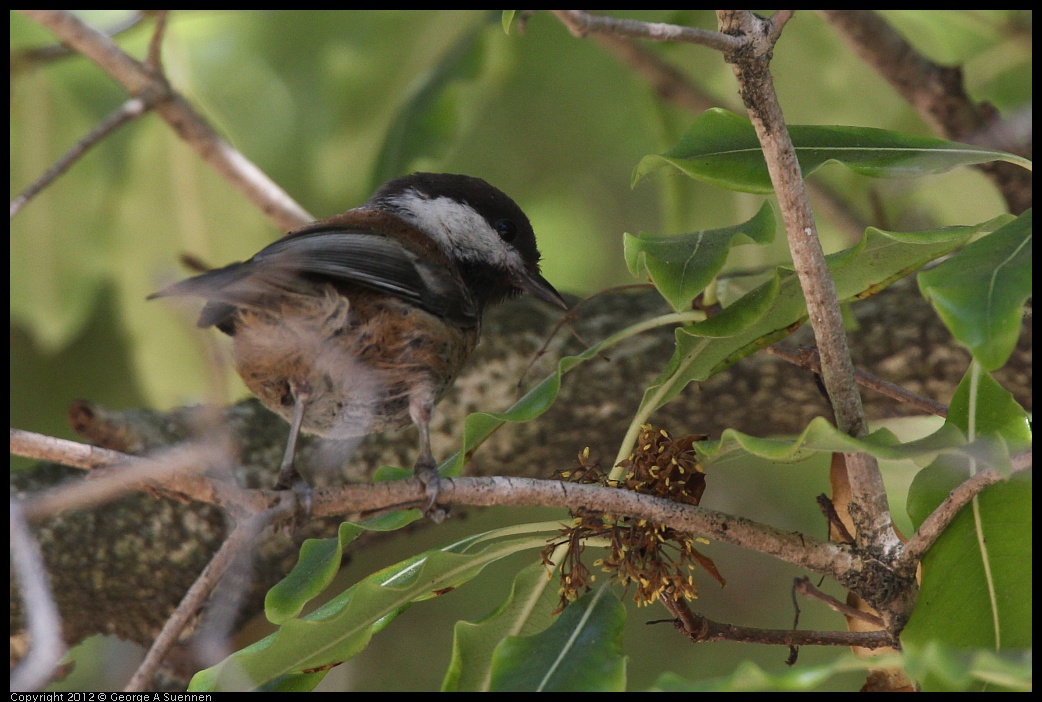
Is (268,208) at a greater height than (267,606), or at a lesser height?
greater

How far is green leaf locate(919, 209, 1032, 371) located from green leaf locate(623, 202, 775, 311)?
424 millimetres

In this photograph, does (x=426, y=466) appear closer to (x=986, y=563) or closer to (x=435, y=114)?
(x=986, y=563)

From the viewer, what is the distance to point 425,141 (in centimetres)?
360

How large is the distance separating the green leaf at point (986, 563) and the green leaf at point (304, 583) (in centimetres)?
106

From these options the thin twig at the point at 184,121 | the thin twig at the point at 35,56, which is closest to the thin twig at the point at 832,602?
the thin twig at the point at 184,121

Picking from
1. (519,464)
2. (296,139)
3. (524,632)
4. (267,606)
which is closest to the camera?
(267,606)

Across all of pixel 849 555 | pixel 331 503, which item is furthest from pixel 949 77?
pixel 331 503

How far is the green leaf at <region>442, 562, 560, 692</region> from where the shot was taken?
1.94m

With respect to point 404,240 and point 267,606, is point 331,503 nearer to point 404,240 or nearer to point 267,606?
point 267,606

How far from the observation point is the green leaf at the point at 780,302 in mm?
1910

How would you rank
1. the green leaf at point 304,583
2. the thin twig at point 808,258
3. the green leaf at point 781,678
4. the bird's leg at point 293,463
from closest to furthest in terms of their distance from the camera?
1. the green leaf at point 781,678
2. the thin twig at point 808,258
3. the bird's leg at point 293,463
4. the green leaf at point 304,583

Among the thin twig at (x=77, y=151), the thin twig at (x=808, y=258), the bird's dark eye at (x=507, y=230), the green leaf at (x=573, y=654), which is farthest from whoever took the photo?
the bird's dark eye at (x=507, y=230)

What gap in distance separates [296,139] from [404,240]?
6.77 ft

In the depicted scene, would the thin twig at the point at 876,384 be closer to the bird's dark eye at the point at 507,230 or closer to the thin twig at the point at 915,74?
the bird's dark eye at the point at 507,230
